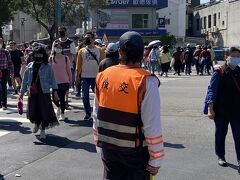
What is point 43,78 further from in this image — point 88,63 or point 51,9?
point 51,9

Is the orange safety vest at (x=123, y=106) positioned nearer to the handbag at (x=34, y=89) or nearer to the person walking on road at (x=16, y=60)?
the handbag at (x=34, y=89)

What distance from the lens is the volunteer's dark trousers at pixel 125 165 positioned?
373 centimetres

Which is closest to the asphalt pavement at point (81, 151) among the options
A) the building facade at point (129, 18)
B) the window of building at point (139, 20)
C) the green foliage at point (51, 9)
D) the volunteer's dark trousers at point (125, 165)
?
the volunteer's dark trousers at point (125, 165)

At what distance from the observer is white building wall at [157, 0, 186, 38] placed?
77250 mm

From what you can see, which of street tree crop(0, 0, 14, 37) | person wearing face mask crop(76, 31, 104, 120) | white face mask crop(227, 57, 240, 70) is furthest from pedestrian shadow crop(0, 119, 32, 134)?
street tree crop(0, 0, 14, 37)

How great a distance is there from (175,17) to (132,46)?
246 ft

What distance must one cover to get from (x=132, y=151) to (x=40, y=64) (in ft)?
16.9

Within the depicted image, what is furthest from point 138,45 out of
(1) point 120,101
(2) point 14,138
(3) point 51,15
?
(3) point 51,15

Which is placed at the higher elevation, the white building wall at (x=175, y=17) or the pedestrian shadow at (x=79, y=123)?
the white building wall at (x=175, y=17)

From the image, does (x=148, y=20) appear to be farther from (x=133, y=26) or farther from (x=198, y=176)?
(x=198, y=176)

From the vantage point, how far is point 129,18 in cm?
6106

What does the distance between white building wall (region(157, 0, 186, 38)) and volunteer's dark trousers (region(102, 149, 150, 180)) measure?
243 ft

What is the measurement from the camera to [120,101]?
3717mm

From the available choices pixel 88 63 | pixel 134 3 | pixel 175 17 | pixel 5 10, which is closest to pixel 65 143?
pixel 88 63
